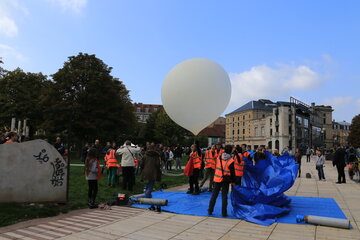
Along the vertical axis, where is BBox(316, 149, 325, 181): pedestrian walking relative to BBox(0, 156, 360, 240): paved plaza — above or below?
above

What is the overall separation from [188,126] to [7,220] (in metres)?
6.03

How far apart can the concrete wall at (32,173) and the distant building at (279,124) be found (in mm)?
61213

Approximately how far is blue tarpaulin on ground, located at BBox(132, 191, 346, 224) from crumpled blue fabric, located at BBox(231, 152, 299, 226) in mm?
253

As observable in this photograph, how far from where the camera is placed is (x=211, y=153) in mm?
11773

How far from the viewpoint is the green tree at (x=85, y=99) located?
3491cm

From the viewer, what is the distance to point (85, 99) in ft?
119

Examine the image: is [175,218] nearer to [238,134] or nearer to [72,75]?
[72,75]

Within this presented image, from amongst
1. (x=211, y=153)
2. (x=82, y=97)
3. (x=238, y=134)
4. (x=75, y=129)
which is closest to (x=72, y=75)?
(x=82, y=97)

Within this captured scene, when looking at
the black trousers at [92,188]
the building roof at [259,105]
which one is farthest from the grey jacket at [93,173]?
the building roof at [259,105]

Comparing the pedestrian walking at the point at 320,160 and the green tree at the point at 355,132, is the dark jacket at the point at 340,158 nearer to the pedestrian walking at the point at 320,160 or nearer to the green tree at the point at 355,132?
the pedestrian walking at the point at 320,160

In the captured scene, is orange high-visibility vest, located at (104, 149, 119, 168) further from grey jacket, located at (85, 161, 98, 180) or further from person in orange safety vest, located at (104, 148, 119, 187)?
grey jacket, located at (85, 161, 98, 180)

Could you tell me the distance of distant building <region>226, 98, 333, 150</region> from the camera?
83250 mm

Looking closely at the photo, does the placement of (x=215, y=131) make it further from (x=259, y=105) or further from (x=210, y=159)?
(x=210, y=159)

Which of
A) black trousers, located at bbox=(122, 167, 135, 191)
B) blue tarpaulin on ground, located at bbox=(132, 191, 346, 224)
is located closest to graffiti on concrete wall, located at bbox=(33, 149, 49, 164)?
blue tarpaulin on ground, located at bbox=(132, 191, 346, 224)
